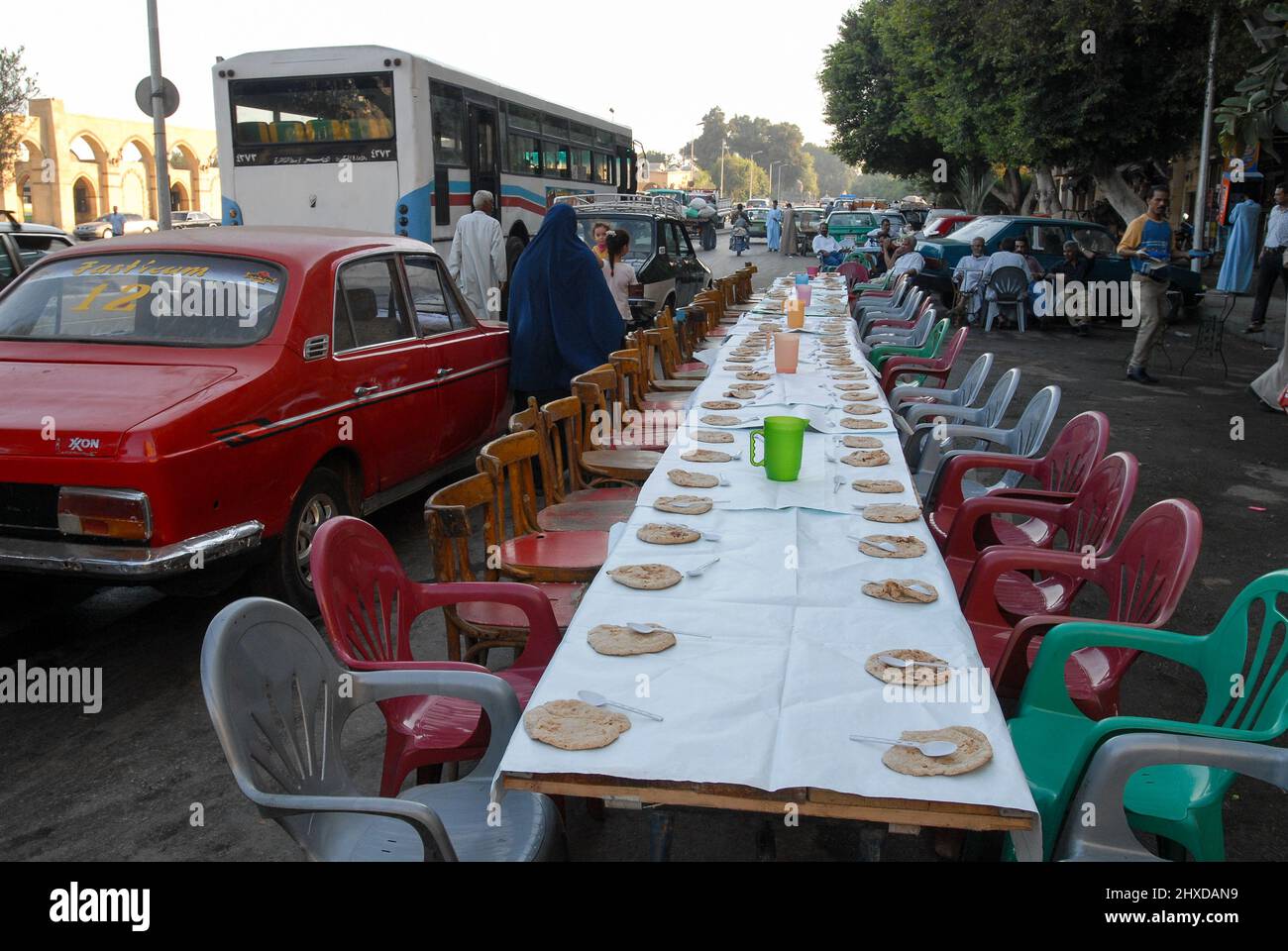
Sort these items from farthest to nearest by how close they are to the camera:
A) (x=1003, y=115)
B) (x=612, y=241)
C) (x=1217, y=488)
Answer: (x=1003, y=115)
(x=612, y=241)
(x=1217, y=488)

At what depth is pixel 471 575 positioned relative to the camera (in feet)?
11.5

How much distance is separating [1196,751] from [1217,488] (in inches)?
233

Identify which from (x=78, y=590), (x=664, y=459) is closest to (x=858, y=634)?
(x=664, y=459)

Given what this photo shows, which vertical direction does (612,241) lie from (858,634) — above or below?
above

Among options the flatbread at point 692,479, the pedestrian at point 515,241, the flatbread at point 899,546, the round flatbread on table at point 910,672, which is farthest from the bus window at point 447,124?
the round flatbread on table at point 910,672

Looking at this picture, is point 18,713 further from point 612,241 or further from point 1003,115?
point 1003,115

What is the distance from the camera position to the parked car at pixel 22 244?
9.24 m

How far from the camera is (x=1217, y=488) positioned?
745cm

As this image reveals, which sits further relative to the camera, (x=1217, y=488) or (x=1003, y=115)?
(x=1003, y=115)

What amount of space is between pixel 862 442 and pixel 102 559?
3.04 meters

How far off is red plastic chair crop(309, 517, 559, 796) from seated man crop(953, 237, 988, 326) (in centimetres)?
1457

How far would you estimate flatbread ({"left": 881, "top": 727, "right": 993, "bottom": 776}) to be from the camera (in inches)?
76.2

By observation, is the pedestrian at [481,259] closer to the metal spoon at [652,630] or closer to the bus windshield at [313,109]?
the bus windshield at [313,109]

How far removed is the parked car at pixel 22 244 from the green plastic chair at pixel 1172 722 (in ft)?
30.4
